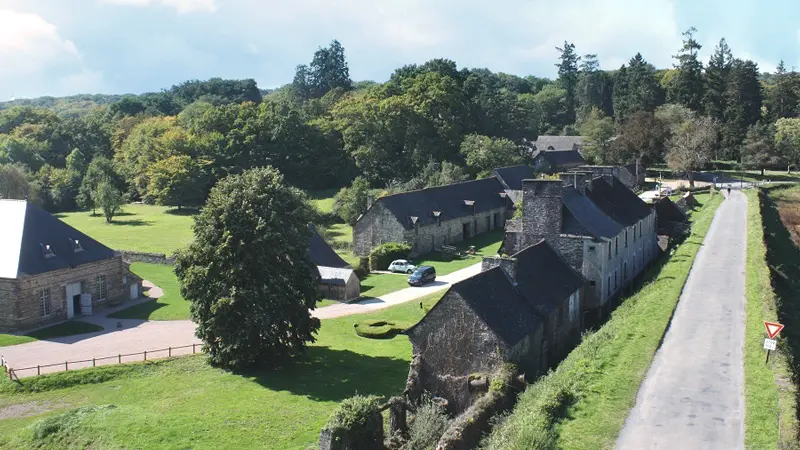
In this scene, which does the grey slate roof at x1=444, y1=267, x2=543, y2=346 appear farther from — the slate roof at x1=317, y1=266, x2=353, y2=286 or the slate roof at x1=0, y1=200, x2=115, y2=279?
the slate roof at x1=0, y1=200, x2=115, y2=279

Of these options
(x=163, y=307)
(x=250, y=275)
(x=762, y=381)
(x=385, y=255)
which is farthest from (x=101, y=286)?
(x=762, y=381)

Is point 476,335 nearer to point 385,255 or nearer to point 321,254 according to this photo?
point 321,254

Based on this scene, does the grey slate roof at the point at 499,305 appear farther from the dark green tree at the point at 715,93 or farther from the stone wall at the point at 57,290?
the dark green tree at the point at 715,93

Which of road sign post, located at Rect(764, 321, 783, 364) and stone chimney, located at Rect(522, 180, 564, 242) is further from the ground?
stone chimney, located at Rect(522, 180, 564, 242)

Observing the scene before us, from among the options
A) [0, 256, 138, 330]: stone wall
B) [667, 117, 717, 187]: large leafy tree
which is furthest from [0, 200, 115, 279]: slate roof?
[667, 117, 717, 187]: large leafy tree

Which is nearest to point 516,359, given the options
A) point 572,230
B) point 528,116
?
point 572,230

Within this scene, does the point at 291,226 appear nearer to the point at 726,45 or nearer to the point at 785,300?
the point at 785,300
